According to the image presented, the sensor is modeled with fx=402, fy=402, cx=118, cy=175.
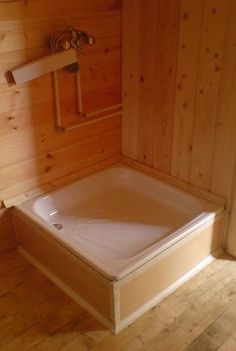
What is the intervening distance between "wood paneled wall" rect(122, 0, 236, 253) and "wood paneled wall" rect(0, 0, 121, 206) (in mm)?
153

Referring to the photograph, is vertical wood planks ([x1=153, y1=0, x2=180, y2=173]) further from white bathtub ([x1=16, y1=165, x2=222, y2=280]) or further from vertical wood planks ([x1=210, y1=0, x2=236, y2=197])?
vertical wood planks ([x1=210, y1=0, x2=236, y2=197])

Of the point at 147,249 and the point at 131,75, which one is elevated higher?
the point at 131,75

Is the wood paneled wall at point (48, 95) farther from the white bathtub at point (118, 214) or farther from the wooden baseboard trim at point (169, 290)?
the wooden baseboard trim at point (169, 290)

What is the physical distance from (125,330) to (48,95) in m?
1.36

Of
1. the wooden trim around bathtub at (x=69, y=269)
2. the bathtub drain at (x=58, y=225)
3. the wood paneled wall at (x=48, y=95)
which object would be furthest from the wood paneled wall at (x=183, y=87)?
the wooden trim around bathtub at (x=69, y=269)

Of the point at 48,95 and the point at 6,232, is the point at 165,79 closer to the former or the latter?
the point at 48,95

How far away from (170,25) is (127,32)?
0.35 metres

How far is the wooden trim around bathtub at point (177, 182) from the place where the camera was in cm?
238

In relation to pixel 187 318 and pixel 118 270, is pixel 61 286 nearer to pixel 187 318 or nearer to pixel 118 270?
pixel 118 270

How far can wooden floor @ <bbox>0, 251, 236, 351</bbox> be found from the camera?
188cm

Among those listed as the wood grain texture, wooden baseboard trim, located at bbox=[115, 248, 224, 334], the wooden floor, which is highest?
the wood grain texture

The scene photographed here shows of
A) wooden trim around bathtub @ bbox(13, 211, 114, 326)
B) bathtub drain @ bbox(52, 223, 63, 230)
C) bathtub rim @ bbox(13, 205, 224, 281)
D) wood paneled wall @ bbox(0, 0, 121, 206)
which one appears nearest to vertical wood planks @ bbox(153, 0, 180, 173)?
wood paneled wall @ bbox(0, 0, 121, 206)

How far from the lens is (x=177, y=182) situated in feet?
8.53

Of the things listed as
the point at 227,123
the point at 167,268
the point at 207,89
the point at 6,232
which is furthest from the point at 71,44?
the point at 167,268
